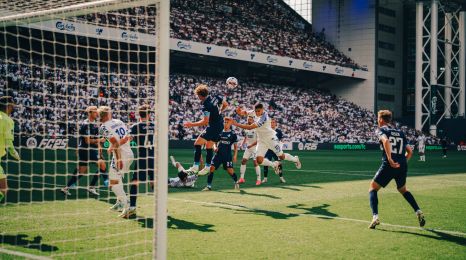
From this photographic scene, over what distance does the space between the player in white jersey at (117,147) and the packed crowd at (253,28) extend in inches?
1472

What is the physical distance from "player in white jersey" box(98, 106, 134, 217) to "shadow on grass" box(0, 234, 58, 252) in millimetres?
2080

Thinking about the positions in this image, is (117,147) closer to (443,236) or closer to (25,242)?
(25,242)

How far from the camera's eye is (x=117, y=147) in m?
9.07

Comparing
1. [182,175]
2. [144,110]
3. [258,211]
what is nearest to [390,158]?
[258,211]

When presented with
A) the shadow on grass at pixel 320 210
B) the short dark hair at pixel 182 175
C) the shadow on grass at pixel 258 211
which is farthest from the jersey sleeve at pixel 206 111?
the shadow on grass at pixel 320 210

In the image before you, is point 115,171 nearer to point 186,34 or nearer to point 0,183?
point 0,183

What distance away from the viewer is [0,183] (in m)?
9.52

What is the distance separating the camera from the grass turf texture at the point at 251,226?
703 centimetres

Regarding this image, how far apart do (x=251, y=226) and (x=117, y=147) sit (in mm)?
2691

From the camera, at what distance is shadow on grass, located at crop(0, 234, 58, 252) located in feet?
22.6

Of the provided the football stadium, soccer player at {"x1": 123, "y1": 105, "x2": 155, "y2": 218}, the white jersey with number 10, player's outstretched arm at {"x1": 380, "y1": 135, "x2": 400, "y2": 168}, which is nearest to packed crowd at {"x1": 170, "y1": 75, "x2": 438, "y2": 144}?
the football stadium

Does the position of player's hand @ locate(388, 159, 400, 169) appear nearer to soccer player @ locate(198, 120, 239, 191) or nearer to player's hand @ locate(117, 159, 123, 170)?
player's hand @ locate(117, 159, 123, 170)

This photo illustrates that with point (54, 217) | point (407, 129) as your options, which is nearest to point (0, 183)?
point (54, 217)

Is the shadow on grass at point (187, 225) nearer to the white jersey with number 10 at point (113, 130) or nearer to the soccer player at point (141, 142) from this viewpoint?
the soccer player at point (141, 142)
